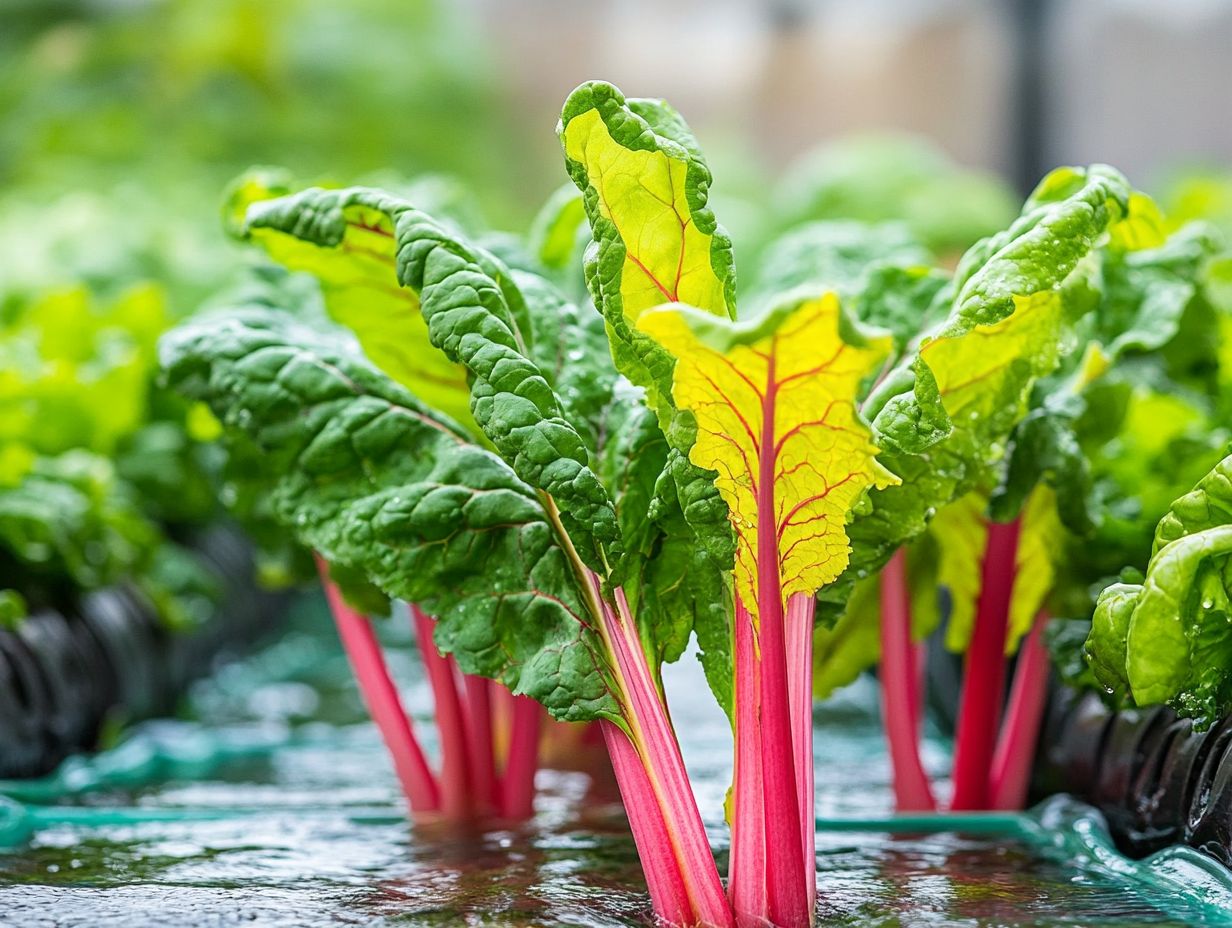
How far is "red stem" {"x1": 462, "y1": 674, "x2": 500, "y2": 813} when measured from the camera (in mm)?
1612

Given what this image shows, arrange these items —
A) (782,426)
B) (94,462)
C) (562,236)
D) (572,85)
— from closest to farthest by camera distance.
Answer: (782,426) < (562,236) < (94,462) < (572,85)

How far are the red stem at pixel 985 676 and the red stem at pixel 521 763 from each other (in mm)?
481

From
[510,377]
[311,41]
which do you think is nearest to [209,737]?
[510,377]

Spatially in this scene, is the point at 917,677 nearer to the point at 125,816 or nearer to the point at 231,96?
the point at 125,816

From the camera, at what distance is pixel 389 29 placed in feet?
23.8

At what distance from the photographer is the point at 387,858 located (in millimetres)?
1391

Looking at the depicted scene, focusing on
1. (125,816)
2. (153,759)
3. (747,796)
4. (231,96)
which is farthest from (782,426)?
(231,96)

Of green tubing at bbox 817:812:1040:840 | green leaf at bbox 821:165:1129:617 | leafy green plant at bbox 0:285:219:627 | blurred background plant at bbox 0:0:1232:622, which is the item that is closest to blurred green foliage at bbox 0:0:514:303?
blurred background plant at bbox 0:0:1232:622

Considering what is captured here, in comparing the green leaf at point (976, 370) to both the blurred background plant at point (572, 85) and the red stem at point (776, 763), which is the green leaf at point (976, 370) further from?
the blurred background plant at point (572, 85)

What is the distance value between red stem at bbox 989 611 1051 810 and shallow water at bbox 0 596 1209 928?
0.43 feet

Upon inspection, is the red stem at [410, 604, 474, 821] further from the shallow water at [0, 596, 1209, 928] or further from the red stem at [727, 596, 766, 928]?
the red stem at [727, 596, 766, 928]

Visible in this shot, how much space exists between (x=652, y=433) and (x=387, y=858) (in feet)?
1.67

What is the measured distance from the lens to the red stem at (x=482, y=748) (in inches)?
63.5

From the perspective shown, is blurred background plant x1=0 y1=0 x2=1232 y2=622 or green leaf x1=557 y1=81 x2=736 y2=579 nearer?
green leaf x1=557 y1=81 x2=736 y2=579
